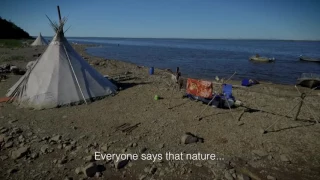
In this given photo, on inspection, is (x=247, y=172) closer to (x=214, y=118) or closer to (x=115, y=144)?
(x=214, y=118)

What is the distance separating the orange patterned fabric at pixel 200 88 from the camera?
959 cm

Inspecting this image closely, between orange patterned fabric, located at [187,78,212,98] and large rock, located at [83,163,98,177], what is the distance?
6.27m

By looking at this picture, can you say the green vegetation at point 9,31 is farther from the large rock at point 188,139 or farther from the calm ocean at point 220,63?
the large rock at point 188,139

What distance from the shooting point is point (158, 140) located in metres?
6.98

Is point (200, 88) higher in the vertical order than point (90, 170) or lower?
higher

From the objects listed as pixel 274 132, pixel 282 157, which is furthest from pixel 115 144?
pixel 274 132

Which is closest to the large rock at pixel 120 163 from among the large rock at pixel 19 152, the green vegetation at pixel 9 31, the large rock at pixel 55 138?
the large rock at pixel 55 138

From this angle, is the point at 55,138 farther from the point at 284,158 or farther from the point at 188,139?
the point at 284,158

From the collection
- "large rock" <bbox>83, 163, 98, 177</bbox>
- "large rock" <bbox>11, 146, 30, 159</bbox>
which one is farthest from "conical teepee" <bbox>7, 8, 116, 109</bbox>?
"large rock" <bbox>83, 163, 98, 177</bbox>

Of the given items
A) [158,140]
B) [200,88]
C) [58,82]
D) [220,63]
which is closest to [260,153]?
[158,140]

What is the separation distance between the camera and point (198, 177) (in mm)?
5254

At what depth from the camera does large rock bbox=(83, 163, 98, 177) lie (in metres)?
5.12

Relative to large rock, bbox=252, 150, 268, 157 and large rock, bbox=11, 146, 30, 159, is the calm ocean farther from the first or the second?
large rock, bbox=11, 146, 30, 159

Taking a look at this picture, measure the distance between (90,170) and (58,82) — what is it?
6.24 m
